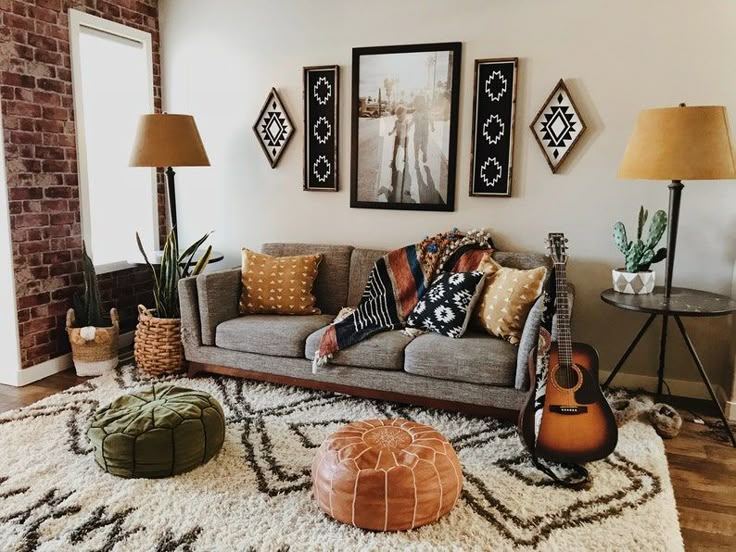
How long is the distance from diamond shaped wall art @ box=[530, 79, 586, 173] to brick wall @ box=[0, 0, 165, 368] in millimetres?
2878

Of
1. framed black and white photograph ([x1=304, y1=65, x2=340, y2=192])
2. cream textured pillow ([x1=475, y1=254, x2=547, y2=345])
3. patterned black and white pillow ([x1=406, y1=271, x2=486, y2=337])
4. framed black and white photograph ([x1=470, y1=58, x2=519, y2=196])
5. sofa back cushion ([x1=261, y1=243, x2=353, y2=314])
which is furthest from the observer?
framed black and white photograph ([x1=304, y1=65, x2=340, y2=192])

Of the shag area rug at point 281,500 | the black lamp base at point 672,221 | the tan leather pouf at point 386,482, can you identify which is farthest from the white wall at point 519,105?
the tan leather pouf at point 386,482

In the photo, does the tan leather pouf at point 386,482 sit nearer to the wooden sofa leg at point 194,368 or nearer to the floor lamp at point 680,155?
the floor lamp at point 680,155

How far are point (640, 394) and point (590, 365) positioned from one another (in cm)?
115

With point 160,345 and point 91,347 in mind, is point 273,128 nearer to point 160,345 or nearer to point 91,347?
point 160,345

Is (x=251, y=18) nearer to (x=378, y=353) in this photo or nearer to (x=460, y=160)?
(x=460, y=160)

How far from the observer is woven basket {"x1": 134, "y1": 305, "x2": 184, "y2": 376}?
387 cm

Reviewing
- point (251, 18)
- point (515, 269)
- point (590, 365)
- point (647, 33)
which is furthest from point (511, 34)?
point (590, 365)

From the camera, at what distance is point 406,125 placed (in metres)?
4.02

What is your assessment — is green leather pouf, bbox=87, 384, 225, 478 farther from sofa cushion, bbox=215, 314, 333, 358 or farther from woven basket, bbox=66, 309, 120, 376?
woven basket, bbox=66, 309, 120, 376

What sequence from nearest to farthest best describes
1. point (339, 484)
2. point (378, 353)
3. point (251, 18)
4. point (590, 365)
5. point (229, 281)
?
1. point (339, 484)
2. point (590, 365)
3. point (378, 353)
4. point (229, 281)
5. point (251, 18)

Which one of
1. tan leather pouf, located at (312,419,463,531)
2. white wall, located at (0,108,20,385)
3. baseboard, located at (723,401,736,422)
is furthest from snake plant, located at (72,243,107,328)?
baseboard, located at (723,401,736,422)

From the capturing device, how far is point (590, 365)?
272cm

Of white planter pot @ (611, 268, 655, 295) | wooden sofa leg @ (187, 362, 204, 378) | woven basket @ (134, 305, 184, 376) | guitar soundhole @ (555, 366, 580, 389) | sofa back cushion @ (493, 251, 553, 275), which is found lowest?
wooden sofa leg @ (187, 362, 204, 378)
